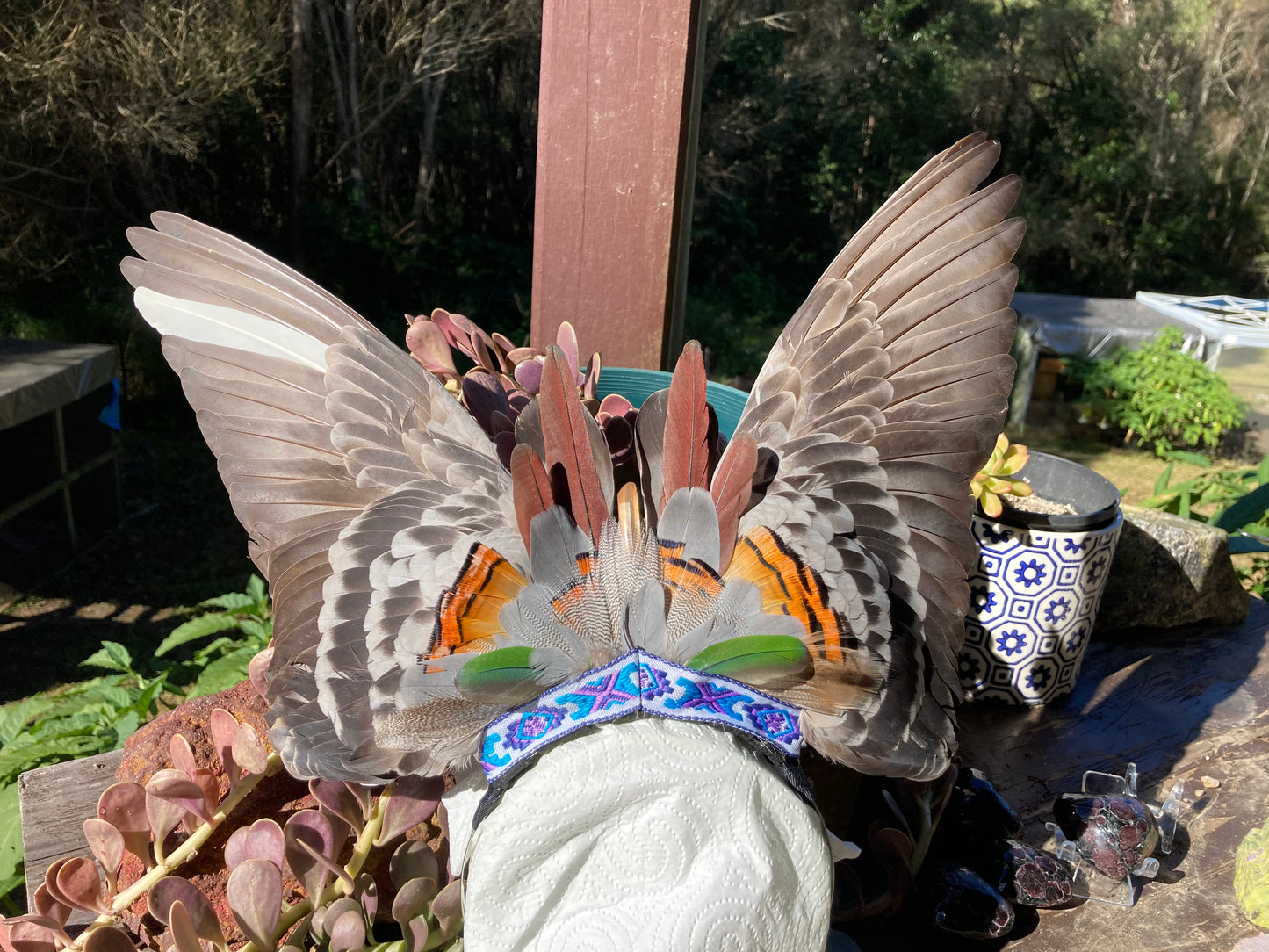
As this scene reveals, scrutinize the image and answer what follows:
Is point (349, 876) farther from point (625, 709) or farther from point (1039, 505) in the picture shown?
point (1039, 505)

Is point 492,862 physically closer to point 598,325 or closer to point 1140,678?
point 598,325

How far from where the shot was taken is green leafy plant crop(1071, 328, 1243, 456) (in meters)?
4.61

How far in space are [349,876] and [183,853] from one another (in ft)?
0.37

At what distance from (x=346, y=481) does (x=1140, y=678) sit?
1.08m

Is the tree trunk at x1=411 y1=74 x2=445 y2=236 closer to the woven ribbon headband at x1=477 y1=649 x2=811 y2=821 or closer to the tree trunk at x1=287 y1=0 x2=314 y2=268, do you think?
the tree trunk at x1=287 y1=0 x2=314 y2=268

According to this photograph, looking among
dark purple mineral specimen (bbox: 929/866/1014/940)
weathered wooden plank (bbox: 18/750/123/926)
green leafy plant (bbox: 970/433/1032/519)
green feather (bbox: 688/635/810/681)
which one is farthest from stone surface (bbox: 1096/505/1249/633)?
weathered wooden plank (bbox: 18/750/123/926)

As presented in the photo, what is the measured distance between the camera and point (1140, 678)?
1244 mm

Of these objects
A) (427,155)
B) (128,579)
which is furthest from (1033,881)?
(427,155)

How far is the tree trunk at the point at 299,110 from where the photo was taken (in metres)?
→ 3.92

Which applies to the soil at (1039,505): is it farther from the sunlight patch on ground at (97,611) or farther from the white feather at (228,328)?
the sunlight patch on ground at (97,611)

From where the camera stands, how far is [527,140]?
4.98 m

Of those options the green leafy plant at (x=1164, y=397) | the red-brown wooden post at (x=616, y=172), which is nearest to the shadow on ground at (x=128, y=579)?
the red-brown wooden post at (x=616, y=172)

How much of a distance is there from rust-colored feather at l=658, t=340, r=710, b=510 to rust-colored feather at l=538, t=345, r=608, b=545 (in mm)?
47

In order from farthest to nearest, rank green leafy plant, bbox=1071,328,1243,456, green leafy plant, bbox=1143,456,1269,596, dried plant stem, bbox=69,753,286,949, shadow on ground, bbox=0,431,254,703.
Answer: green leafy plant, bbox=1071,328,1243,456, shadow on ground, bbox=0,431,254,703, green leafy plant, bbox=1143,456,1269,596, dried plant stem, bbox=69,753,286,949
